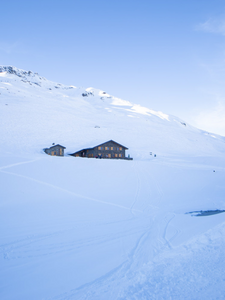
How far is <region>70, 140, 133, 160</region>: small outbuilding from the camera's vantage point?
5097 centimetres

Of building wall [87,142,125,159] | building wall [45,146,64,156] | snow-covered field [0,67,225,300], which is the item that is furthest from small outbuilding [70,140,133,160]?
snow-covered field [0,67,225,300]

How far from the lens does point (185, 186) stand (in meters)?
23.6

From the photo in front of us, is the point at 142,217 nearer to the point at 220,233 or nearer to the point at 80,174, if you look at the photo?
the point at 220,233

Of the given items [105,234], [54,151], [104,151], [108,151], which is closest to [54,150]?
[54,151]

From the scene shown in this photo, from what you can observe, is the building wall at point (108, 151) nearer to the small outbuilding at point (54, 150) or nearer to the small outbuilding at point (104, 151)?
the small outbuilding at point (104, 151)

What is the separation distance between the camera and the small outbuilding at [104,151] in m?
51.0

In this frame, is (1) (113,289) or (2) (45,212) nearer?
(1) (113,289)

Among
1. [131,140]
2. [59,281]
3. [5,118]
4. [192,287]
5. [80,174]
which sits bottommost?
[59,281]

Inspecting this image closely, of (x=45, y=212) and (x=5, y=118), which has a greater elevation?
(x=5, y=118)

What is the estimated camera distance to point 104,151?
5188 centimetres

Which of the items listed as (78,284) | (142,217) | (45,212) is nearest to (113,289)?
(78,284)

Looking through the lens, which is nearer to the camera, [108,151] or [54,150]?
[54,150]

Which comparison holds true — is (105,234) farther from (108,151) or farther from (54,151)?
(108,151)

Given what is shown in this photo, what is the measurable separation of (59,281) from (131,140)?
67.2 m
